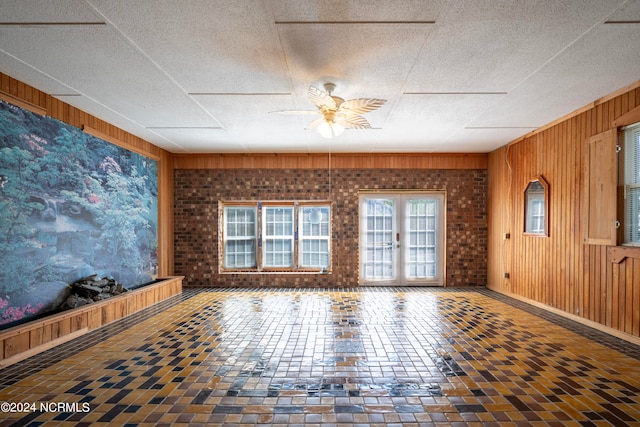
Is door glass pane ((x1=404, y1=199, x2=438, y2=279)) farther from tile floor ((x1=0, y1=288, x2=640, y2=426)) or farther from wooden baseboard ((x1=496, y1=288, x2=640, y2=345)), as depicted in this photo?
tile floor ((x1=0, y1=288, x2=640, y2=426))

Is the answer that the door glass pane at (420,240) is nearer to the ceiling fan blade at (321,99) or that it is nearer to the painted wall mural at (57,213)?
the ceiling fan blade at (321,99)

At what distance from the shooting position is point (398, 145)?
6480 millimetres

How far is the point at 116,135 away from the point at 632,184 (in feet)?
21.6

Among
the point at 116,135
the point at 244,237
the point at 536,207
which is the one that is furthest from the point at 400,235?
the point at 116,135

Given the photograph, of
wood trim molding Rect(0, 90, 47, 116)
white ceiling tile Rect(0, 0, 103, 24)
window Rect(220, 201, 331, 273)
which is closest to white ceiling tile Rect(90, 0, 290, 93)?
white ceiling tile Rect(0, 0, 103, 24)

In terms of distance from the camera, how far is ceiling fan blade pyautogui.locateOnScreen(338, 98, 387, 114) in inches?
131

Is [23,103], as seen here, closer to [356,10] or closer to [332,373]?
[356,10]

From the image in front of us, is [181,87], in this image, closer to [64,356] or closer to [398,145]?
[64,356]

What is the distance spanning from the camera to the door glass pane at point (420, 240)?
23.7ft

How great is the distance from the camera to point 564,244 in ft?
15.6

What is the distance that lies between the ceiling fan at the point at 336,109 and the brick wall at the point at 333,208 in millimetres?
3290

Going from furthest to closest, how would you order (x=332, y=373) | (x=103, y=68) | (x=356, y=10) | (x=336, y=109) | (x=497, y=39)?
(x=336, y=109)
(x=103, y=68)
(x=332, y=373)
(x=497, y=39)
(x=356, y=10)

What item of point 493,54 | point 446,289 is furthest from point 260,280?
point 493,54

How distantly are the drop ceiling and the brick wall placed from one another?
7.77ft
